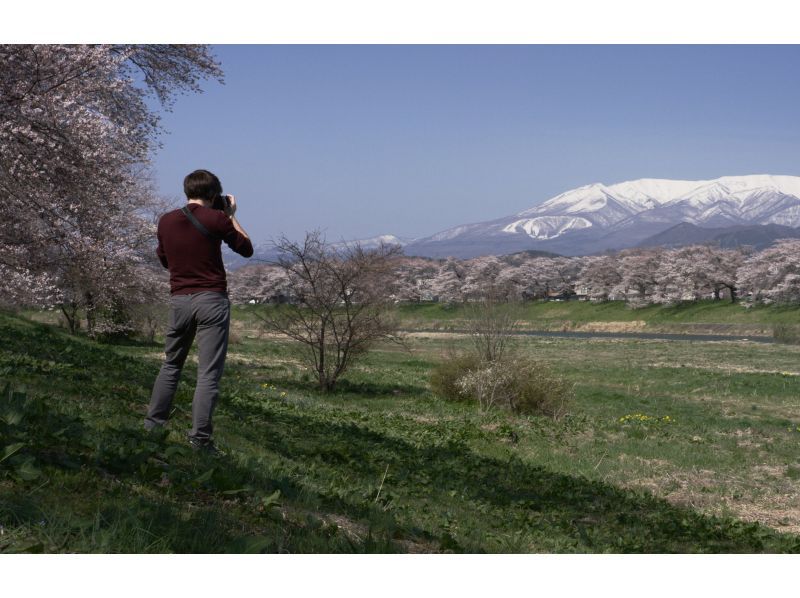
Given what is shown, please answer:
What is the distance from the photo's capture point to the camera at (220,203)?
7.09 m

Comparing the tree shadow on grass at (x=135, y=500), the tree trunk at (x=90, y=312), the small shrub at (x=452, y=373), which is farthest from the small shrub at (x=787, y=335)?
the tree shadow on grass at (x=135, y=500)

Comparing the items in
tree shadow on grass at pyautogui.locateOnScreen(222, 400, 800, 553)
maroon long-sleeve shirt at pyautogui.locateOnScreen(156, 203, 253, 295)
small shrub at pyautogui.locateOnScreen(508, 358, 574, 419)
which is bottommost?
small shrub at pyautogui.locateOnScreen(508, 358, 574, 419)

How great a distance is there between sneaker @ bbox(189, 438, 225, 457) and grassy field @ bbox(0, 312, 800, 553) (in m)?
0.17

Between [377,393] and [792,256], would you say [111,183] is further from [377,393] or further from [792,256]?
[792,256]

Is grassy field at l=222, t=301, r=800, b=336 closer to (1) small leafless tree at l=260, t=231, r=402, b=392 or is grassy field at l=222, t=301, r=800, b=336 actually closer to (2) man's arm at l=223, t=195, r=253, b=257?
(1) small leafless tree at l=260, t=231, r=402, b=392

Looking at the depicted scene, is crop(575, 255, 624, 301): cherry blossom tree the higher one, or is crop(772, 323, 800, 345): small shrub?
crop(575, 255, 624, 301): cherry blossom tree

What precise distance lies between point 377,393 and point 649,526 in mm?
16171

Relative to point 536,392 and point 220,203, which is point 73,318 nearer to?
point 536,392

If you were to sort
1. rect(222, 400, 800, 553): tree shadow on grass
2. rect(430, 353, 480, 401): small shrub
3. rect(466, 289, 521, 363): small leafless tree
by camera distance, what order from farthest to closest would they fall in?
1. rect(430, 353, 480, 401): small shrub
2. rect(466, 289, 521, 363): small leafless tree
3. rect(222, 400, 800, 553): tree shadow on grass

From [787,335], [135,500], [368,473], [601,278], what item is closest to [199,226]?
[135,500]

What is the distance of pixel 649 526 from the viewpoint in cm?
958

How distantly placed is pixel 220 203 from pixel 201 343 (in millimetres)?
1360

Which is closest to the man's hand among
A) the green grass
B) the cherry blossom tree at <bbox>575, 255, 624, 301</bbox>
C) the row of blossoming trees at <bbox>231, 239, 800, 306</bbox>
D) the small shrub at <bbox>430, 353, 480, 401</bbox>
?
the small shrub at <bbox>430, 353, 480, 401</bbox>

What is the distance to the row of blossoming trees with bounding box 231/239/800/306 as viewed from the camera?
315ft
